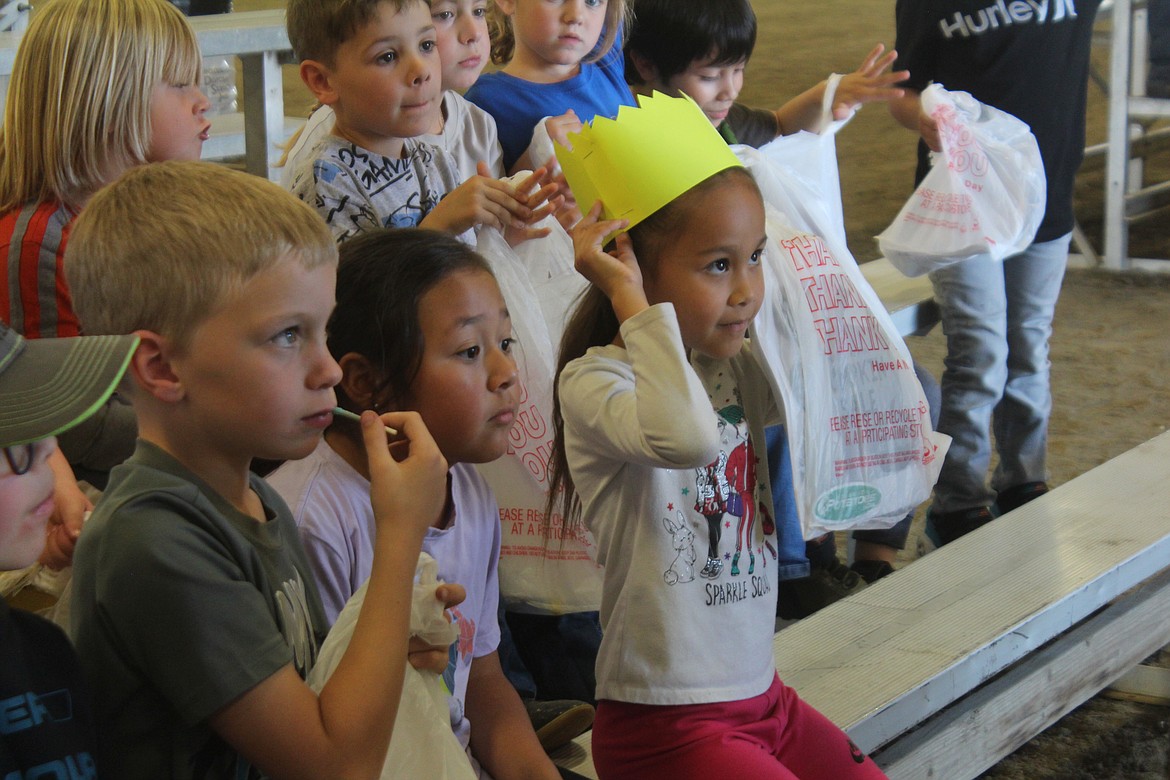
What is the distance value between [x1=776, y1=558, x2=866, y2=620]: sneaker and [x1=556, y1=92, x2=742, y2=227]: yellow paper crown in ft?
3.96

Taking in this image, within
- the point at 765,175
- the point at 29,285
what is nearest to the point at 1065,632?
the point at 765,175

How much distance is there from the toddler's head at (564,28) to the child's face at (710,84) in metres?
0.16

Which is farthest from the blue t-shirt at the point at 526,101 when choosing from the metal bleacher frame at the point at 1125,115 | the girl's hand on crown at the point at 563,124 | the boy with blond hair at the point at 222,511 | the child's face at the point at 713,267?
the metal bleacher frame at the point at 1125,115

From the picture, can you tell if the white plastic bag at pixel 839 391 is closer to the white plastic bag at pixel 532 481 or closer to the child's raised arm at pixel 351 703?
the white plastic bag at pixel 532 481

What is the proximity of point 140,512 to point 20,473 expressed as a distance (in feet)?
0.30

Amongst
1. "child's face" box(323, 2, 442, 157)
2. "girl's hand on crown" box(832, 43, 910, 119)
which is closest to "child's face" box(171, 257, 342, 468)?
"child's face" box(323, 2, 442, 157)

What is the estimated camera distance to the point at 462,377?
137 centimetres

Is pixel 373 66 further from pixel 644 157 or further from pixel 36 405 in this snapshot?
pixel 36 405

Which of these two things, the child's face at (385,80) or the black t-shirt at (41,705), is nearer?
the black t-shirt at (41,705)

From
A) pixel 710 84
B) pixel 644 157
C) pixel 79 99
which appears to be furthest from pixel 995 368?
pixel 79 99

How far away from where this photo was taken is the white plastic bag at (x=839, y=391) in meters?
1.78

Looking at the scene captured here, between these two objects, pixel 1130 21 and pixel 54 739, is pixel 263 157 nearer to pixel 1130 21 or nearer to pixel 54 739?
pixel 54 739

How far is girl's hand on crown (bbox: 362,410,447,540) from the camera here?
105 cm

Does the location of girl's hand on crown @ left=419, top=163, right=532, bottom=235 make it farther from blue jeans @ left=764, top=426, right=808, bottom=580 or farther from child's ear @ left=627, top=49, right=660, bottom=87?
child's ear @ left=627, top=49, right=660, bottom=87
